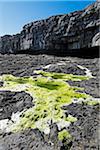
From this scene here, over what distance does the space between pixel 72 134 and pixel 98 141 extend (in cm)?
90

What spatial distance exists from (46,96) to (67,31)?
62.3ft

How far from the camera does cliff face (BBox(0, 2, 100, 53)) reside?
26.4 meters

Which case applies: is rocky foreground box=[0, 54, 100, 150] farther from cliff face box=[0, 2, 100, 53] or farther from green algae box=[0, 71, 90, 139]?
cliff face box=[0, 2, 100, 53]

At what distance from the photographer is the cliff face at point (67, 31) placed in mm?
26350

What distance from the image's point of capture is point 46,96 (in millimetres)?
11789

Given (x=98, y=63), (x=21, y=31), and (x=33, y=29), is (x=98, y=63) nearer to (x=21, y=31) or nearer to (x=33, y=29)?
(x=33, y=29)

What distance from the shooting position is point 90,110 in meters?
10.5

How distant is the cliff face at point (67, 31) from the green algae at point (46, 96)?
10.9 meters

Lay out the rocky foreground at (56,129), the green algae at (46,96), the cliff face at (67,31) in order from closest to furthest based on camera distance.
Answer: the rocky foreground at (56,129) < the green algae at (46,96) < the cliff face at (67,31)

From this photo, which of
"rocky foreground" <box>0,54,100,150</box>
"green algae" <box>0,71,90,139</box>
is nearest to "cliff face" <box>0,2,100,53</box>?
"green algae" <box>0,71,90,139</box>

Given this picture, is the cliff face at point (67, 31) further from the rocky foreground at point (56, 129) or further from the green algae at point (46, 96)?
the rocky foreground at point (56, 129)

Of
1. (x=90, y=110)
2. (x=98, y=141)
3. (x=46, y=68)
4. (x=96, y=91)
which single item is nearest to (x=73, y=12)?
(x=46, y=68)

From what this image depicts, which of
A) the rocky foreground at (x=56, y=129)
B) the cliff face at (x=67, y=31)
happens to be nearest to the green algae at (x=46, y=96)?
the rocky foreground at (x=56, y=129)

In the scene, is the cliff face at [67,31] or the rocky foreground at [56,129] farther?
the cliff face at [67,31]
